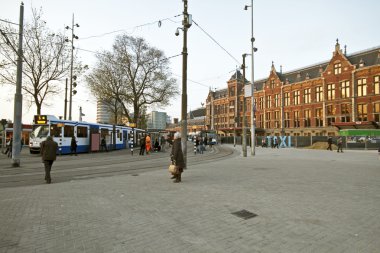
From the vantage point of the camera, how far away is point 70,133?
22906 mm

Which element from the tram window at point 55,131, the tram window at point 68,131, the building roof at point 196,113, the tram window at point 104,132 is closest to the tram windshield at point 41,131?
the tram window at point 55,131

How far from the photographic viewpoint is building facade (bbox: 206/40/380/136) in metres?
43.0

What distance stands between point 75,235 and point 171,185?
15.4 ft

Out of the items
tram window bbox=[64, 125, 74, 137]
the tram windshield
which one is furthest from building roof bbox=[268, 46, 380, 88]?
the tram windshield

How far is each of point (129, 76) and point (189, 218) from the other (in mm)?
35116

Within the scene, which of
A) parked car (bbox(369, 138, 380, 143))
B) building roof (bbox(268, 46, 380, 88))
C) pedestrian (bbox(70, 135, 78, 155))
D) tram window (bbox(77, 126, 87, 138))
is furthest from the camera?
building roof (bbox(268, 46, 380, 88))

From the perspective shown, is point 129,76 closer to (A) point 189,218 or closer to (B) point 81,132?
(B) point 81,132

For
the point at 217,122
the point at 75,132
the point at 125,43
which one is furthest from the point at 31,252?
the point at 217,122

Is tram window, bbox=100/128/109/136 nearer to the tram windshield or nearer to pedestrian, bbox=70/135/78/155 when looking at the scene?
pedestrian, bbox=70/135/78/155

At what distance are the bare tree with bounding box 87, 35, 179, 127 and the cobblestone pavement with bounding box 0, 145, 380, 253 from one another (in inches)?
1175

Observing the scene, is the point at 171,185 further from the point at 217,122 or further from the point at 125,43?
the point at 217,122

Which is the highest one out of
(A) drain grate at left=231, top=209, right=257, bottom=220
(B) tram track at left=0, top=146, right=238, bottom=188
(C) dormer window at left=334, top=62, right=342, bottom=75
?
(C) dormer window at left=334, top=62, right=342, bottom=75

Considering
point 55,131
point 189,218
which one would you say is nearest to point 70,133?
point 55,131

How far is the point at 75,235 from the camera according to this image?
422cm
